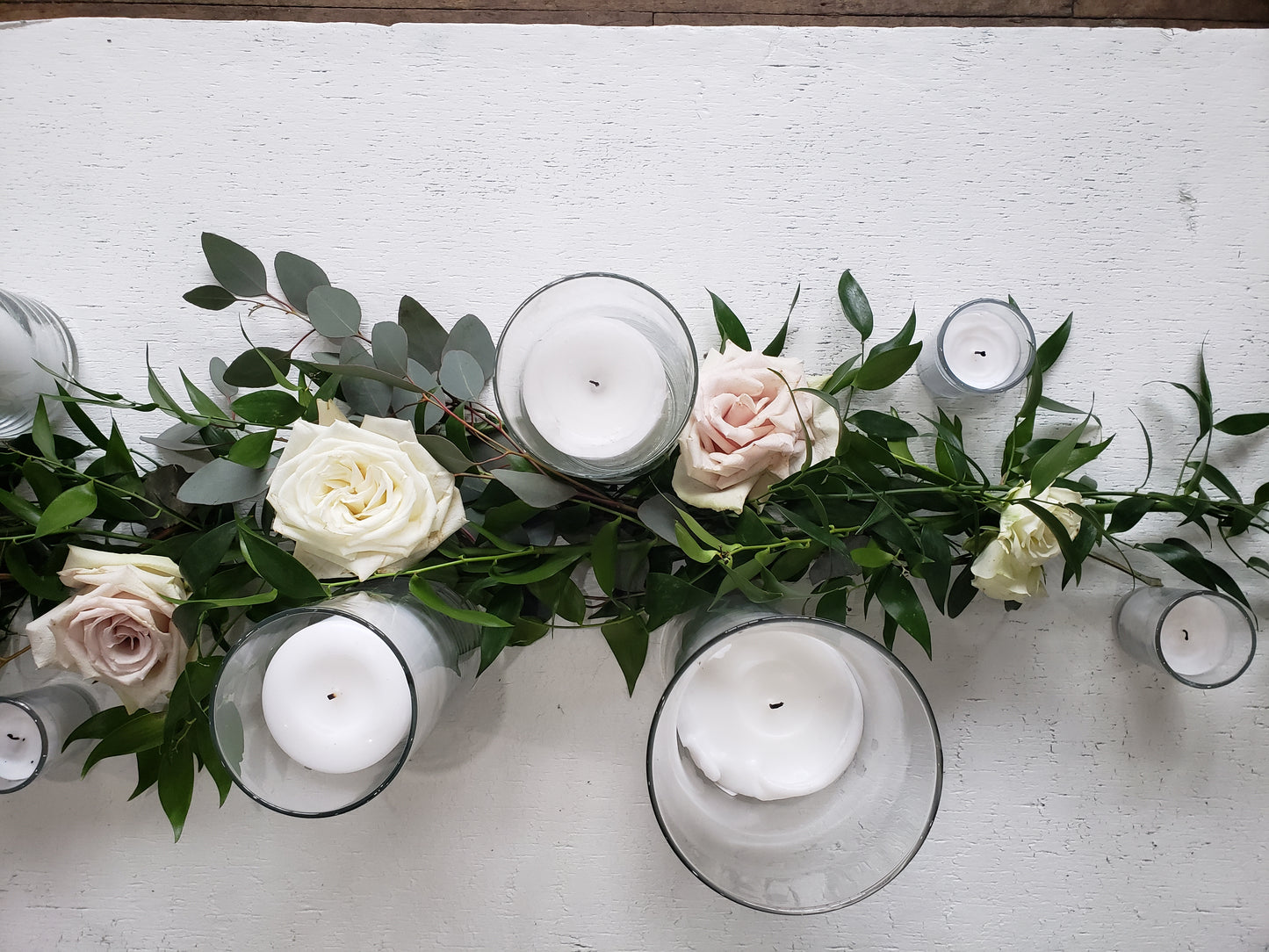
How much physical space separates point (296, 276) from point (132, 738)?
45 centimetres

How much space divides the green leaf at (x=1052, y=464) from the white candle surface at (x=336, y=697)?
51 centimetres

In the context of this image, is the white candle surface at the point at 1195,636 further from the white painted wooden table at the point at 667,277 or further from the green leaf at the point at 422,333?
the green leaf at the point at 422,333

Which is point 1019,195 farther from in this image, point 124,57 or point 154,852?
point 154,852

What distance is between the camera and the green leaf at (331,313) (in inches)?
27.9

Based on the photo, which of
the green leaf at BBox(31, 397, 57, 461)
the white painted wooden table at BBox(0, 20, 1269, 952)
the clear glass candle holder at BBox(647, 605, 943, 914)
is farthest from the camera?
the white painted wooden table at BBox(0, 20, 1269, 952)

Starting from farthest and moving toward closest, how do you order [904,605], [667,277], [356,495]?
[667,277] < [904,605] < [356,495]

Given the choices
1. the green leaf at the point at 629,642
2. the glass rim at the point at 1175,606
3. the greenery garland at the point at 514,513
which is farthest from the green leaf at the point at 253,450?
the glass rim at the point at 1175,606

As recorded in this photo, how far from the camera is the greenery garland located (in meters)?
0.61

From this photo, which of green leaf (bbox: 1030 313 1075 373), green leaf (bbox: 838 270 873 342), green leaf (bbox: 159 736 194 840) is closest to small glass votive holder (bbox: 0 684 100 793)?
green leaf (bbox: 159 736 194 840)

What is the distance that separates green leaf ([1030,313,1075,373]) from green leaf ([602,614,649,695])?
47 cm

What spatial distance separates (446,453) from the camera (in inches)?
23.5

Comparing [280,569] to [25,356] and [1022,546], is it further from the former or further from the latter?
[1022,546]

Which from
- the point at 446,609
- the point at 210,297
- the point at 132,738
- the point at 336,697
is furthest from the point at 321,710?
the point at 210,297

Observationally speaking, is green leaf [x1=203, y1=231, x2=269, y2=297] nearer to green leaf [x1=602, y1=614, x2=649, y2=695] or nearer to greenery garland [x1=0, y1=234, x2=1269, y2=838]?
greenery garland [x1=0, y1=234, x2=1269, y2=838]
